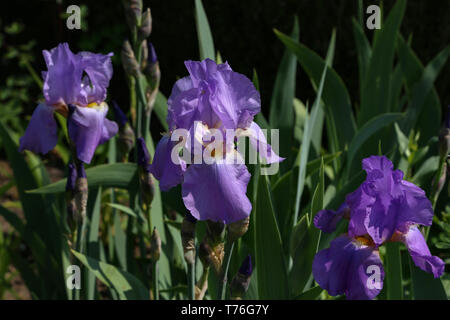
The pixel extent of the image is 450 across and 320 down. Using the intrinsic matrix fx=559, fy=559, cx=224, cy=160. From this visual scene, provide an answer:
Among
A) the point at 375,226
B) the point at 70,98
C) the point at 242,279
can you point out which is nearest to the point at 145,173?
the point at 70,98

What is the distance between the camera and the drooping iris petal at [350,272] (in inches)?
38.9

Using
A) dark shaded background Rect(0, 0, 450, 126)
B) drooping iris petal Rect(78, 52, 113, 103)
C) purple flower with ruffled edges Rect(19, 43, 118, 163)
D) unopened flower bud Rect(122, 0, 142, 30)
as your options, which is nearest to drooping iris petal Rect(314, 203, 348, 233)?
purple flower with ruffled edges Rect(19, 43, 118, 163)

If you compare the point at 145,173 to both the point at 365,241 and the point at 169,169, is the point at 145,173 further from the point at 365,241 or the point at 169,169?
the point at 365,241

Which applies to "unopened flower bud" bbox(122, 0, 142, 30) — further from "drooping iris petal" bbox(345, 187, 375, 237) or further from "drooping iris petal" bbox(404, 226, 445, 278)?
"drooping iris petal" bbox(404, 226, 445, 278)

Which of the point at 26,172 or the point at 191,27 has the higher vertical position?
the point at 191,27

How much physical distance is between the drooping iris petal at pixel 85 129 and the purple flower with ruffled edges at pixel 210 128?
327mm

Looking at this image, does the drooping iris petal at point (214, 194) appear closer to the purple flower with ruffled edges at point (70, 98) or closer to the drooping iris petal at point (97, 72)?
the purple flower with ruffled edges at point (70, 98)

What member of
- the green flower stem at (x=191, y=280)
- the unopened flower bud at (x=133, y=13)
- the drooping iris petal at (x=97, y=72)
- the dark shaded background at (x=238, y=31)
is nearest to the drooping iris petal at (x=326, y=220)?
→ the green flower stem at (x=191, y=280)

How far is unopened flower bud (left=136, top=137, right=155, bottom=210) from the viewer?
4.36 feet

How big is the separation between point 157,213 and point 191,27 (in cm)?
220
